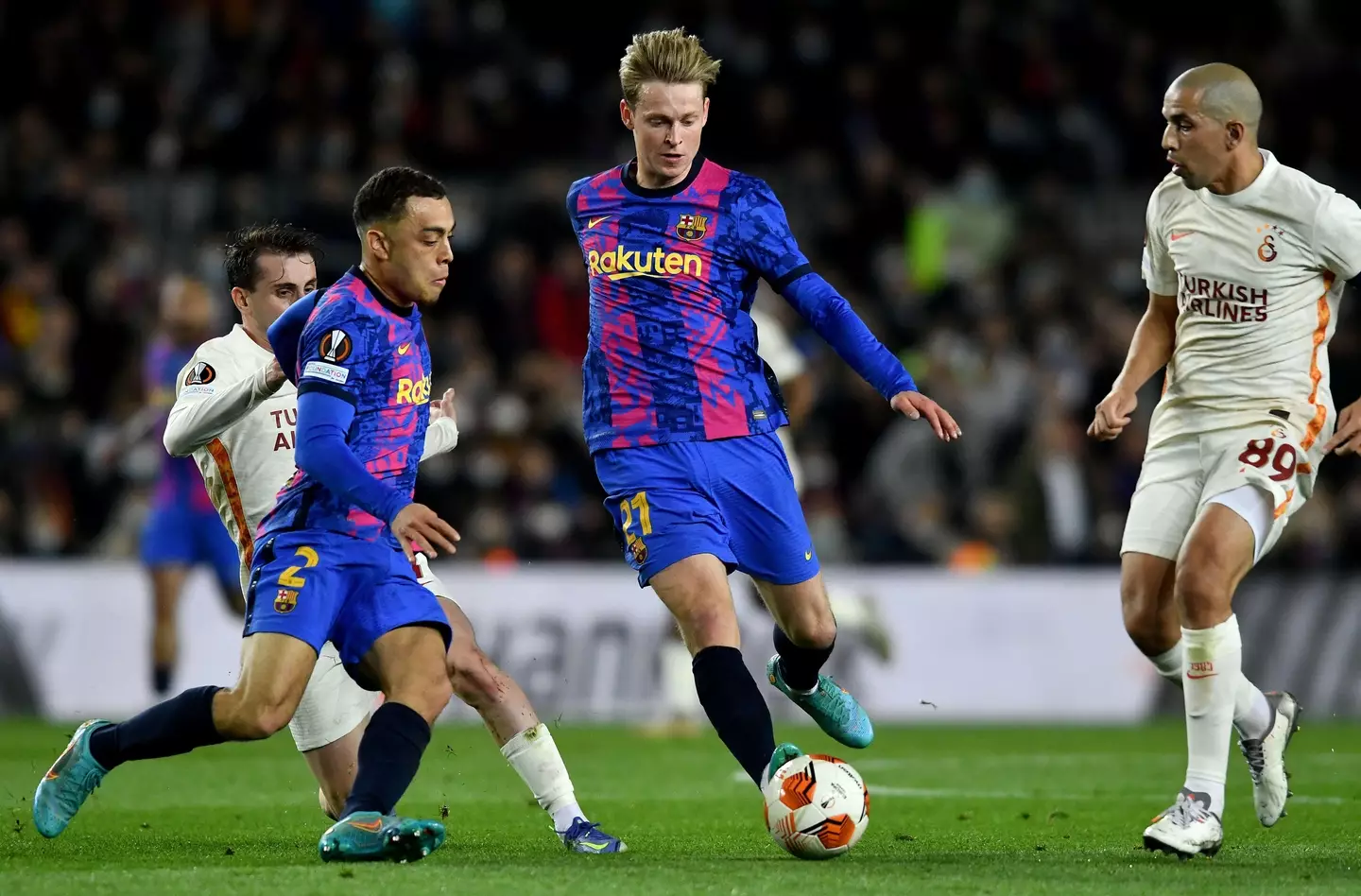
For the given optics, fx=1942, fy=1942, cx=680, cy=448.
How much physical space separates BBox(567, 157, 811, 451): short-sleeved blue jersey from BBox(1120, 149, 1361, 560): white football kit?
138cm

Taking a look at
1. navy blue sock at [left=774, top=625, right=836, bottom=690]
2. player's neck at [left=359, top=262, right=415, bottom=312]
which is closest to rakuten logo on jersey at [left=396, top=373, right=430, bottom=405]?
player's neck at [left=359, top=262, right=415, bottom=312]

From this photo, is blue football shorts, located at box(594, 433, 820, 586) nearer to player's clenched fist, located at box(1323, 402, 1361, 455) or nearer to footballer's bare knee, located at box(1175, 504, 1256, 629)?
footballer's bare knee, located at box(1175, 504, 1256, 629)

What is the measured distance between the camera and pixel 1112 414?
6602mm

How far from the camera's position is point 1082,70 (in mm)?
18812

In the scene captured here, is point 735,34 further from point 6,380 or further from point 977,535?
point 6,380

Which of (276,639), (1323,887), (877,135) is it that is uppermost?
(877,135)

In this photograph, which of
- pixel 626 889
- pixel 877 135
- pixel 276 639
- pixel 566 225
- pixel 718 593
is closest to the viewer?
pixel 626 889

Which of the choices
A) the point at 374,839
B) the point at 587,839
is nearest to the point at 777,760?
the point at 587,839

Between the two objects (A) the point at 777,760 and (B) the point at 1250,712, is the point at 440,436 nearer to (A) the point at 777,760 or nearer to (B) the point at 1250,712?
(A) the point at 777,760

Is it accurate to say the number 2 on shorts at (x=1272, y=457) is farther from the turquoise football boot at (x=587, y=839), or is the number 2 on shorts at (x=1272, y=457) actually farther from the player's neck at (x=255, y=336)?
the player's neck at (x=255, y=336)

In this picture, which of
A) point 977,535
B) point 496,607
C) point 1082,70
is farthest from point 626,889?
point 1082,70

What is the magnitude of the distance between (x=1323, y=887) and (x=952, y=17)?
14.9m

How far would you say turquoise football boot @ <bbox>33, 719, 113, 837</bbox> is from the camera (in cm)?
601

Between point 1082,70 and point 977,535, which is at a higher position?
point 1082,70
